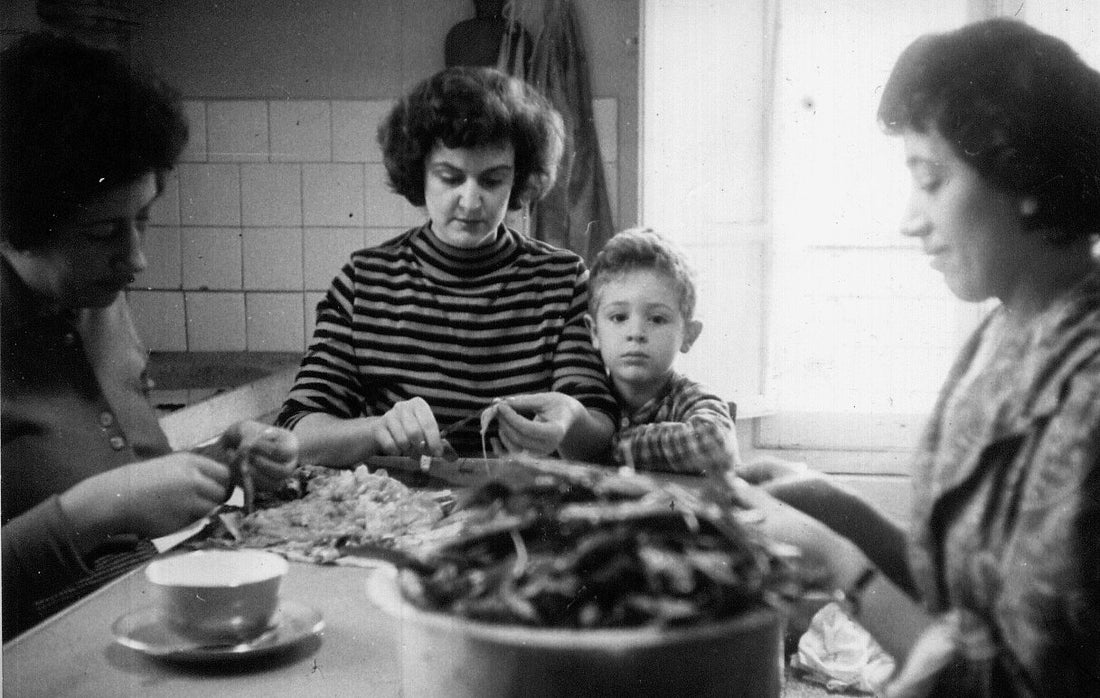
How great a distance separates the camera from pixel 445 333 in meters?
1.19

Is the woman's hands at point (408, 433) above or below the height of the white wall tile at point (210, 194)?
below

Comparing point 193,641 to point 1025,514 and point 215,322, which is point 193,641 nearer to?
point 1025,514

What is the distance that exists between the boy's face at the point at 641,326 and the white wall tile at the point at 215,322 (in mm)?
590

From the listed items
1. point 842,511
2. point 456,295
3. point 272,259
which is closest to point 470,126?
point 456,295

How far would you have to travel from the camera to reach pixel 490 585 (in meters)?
0.46

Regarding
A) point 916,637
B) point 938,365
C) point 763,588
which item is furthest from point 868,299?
point 763,588

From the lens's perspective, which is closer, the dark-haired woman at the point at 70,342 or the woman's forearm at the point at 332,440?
the dark-haired woman at the point at 70,342

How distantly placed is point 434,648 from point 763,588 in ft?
0.51

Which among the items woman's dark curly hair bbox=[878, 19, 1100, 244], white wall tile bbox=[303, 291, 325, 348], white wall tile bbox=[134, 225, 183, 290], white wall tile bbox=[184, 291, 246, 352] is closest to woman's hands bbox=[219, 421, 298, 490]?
white wall tile bbox=[134, 225, 183, 290]

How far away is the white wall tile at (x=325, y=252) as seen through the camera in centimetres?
152

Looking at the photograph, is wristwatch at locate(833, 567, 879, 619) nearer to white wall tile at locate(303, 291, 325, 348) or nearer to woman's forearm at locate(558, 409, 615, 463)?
woman's forearm at locate(558, 409, 615, 463)

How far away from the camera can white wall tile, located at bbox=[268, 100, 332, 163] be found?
58.2 inches

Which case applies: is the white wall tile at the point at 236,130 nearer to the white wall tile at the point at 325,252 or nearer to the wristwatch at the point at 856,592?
the white wall tile at the point at 325,252

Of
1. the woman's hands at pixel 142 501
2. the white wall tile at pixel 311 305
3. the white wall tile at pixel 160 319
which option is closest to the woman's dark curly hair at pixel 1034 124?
the woman's hands at pixel 142 501
